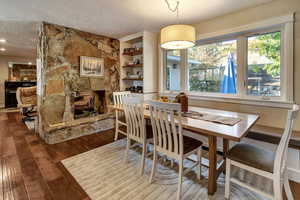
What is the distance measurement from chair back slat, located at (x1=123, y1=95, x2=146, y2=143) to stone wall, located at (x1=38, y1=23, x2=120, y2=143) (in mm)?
1846

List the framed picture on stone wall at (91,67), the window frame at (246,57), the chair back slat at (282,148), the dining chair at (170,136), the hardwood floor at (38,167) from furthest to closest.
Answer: the framed picture on stone wall at (91,67) → the window frame at (246,57) → the hardwood floor at (38,167) → the dining chair at (170,136) → the chair back slat at (282,148)

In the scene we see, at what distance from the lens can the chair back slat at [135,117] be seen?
199 cm

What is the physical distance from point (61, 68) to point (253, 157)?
3.53m

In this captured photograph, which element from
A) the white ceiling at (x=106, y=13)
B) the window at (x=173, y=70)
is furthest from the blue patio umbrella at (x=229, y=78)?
the window at (x=173, y=70)

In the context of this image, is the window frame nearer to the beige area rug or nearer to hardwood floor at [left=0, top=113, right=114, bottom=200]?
the beige area rug

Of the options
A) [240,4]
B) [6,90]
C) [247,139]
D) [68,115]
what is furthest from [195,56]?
[6,90]

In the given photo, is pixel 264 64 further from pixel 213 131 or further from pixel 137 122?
pixel 137 122

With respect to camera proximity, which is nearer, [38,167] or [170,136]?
[170,136]

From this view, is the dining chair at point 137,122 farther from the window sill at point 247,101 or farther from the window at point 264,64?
the window at point 264,64

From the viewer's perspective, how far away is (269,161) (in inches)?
55.2

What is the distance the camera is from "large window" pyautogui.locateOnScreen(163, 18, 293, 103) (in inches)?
86.7

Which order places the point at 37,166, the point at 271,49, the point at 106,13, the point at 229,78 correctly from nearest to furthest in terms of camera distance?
the point at 37,166, the point at 271,49, the point at 106,13, the point at 229,78

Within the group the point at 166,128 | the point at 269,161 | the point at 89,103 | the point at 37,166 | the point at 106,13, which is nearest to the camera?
the point at 269,161

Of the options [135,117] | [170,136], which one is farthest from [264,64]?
[135,117]
